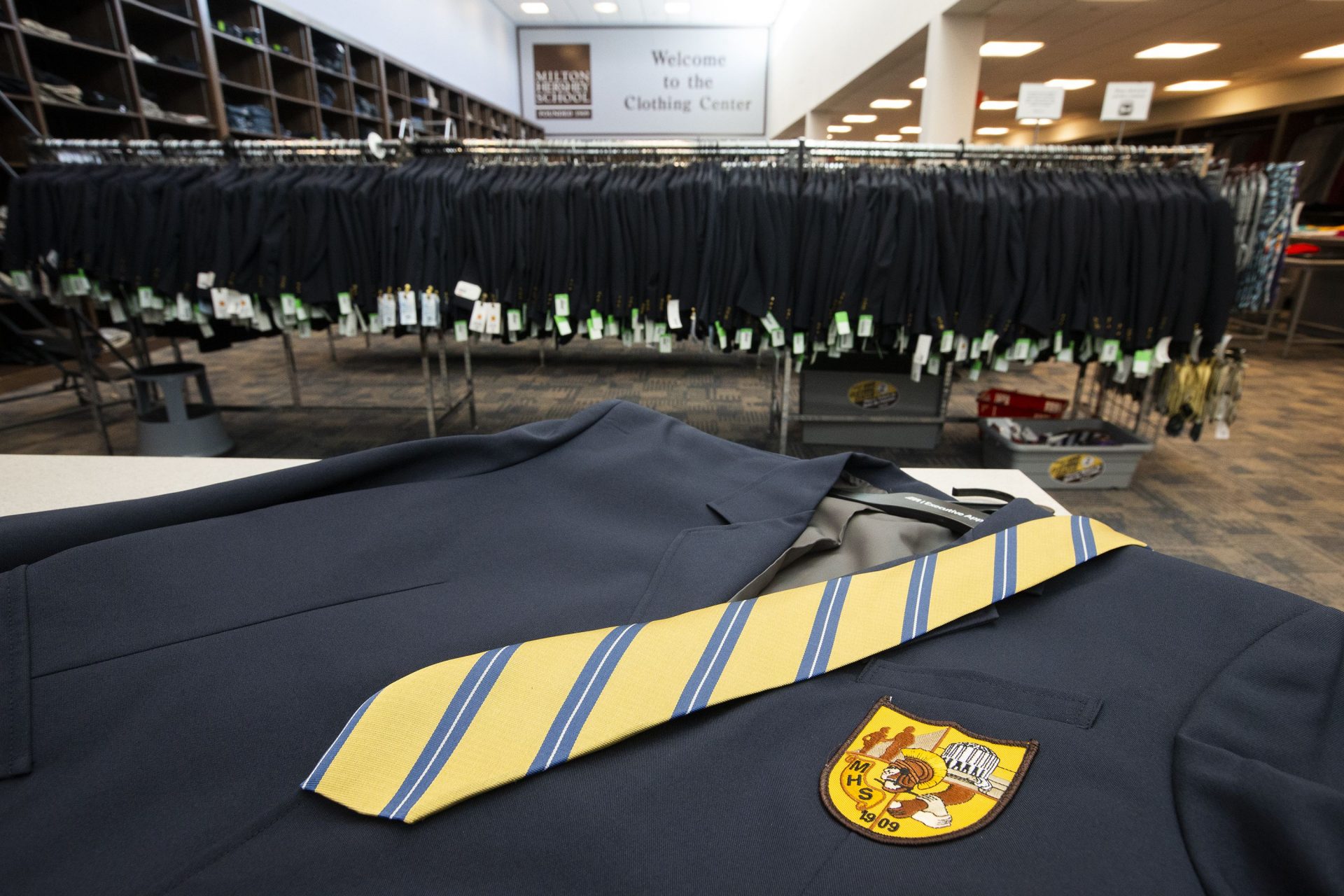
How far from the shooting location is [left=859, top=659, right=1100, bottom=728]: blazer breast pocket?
1.65ft

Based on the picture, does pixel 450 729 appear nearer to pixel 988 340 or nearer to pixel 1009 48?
pixel 988 340

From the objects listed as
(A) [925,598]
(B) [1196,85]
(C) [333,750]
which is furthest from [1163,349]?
(B) [1196,85]

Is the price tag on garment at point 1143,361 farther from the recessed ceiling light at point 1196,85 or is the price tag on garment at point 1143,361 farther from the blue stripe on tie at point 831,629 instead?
the recessed ceiling light at point 1196,85

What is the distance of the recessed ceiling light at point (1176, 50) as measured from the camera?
22.6 ft

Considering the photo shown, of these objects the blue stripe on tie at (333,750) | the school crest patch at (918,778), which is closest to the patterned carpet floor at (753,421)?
the school crest patch at (918,778)

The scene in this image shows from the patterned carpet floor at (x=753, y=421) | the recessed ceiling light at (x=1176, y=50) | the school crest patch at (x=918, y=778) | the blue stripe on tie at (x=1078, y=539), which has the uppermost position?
the recessed ceiling light at (x=1176, y=50)

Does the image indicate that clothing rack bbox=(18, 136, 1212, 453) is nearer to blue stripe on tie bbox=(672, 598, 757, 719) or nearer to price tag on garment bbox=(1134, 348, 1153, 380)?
price tag on garment bbox=(1134, 348, 1153, 380)

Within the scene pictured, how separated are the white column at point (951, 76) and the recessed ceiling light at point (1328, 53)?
5346 millimetres

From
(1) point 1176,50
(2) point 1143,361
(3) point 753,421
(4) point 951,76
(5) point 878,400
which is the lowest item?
(3) point 753,421

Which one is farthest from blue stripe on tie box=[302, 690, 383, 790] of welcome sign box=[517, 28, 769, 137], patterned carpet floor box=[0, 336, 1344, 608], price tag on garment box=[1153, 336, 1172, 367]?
welcome sign box=[517, 28, 769, 137]

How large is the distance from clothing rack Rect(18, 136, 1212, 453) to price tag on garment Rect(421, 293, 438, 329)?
0.74 feet

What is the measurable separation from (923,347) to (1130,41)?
6.20m

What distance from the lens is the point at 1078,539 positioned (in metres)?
0.65

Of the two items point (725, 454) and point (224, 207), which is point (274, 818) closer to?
point (725, 454)
